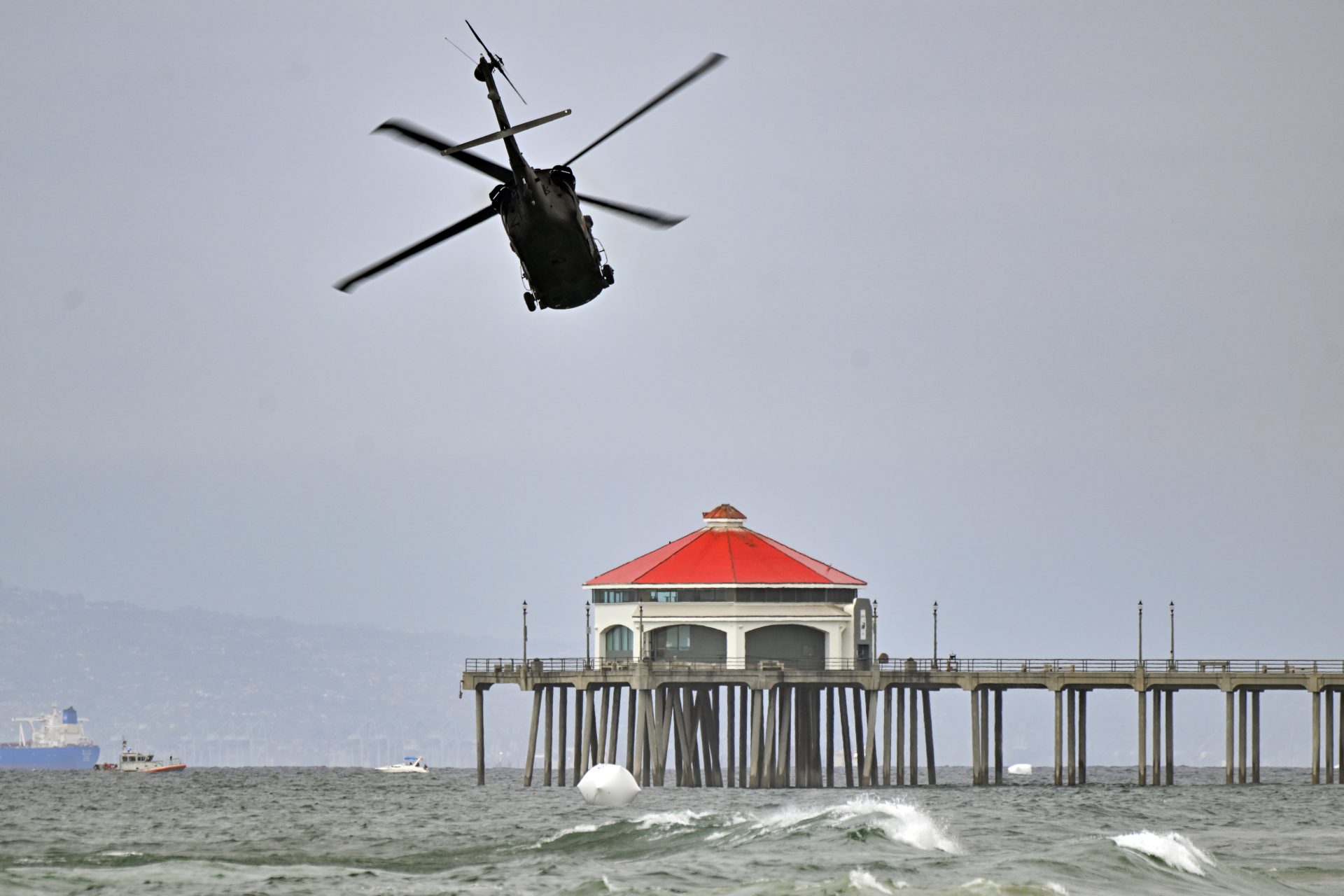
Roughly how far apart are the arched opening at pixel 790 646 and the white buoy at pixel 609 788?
53.0 feet

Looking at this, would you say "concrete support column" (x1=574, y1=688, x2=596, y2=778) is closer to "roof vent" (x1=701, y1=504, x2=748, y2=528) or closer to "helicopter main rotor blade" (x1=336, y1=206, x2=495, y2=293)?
"roof vent" (x1=701, y1=504, x2=748, y2=528)

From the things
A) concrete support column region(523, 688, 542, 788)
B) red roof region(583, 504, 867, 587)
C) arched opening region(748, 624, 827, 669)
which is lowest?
concrete support column region(523, 688, 542, 788)

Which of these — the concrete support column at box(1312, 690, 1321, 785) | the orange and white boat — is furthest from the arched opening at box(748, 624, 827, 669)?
the orange and white boat

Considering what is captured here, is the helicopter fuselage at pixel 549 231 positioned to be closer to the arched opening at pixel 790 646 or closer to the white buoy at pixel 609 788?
the white buoy at pixel 609 788

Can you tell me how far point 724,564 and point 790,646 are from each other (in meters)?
4.14

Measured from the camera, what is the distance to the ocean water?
40.6 m

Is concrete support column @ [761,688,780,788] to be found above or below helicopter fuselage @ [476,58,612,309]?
below

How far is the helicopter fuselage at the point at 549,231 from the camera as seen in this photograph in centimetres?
3397

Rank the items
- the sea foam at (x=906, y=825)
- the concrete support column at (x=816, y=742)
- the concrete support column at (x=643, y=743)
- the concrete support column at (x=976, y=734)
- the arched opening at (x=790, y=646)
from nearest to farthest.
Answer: the sea foam at (x=906, y=825)
the concrete support column at (x=643, y=743)
the concrete support column at (x=976, y=734)
the arched opening at (x=790, y=646)
the concrete support column at (x=816, y=742)

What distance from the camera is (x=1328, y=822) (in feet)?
194

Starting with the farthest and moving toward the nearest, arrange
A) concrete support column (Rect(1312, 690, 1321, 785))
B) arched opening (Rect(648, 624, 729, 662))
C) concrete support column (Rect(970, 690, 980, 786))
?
arched opening (Rect(648, 624, 729, 662))
concrete support column (Rect(970, 690, 980, 786))
concrete support column (Rect(1312, 690, 1321, 785))

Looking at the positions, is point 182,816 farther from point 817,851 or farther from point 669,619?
point 817,851

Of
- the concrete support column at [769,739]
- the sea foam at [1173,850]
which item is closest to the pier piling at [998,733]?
the concrete support column at [769,739]

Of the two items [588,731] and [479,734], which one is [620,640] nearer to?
[588,731]
